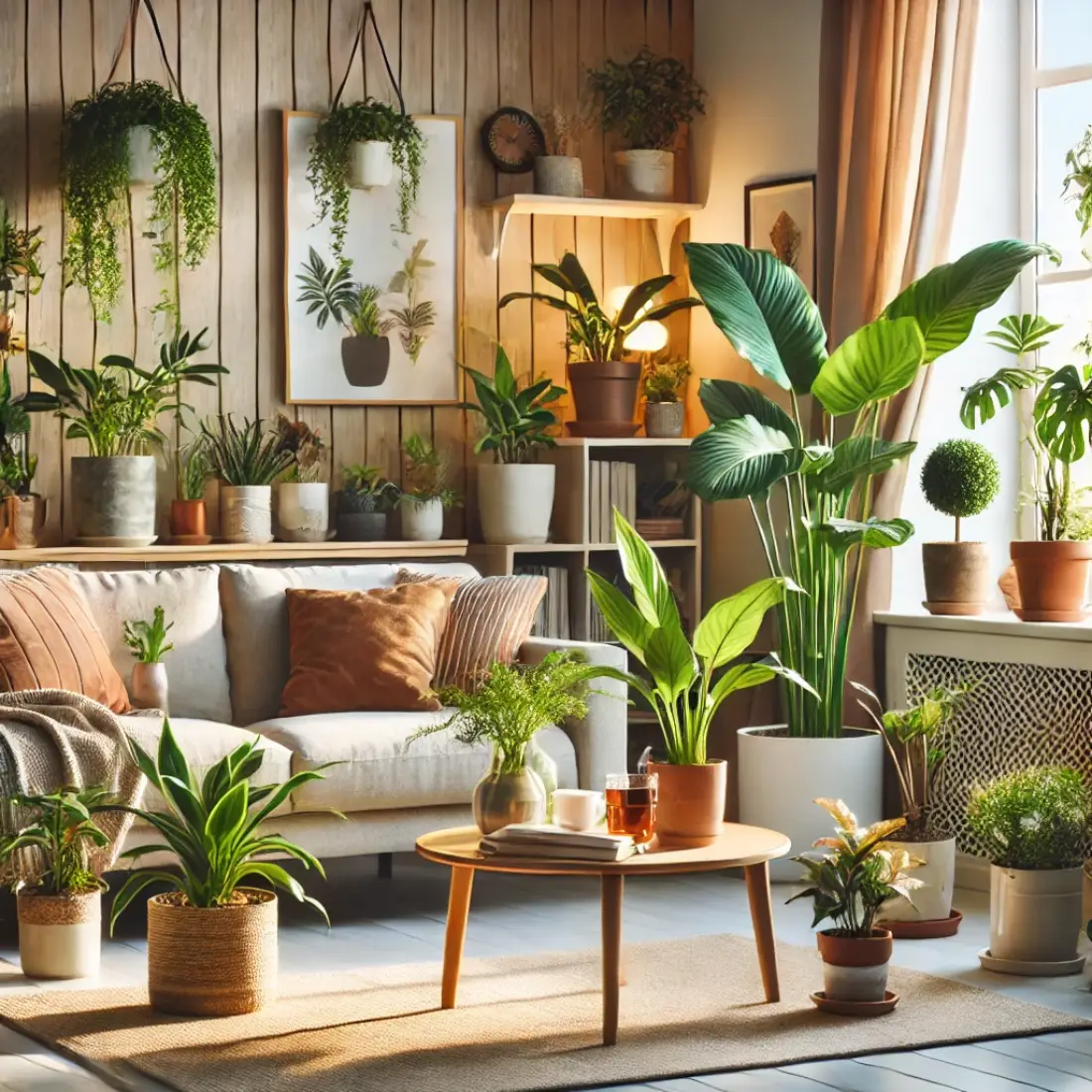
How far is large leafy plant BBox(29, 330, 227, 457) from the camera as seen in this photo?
5.47 m

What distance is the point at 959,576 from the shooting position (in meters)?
5.23

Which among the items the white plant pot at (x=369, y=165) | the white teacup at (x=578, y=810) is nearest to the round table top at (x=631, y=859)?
the white teacup at (x=578, y=810)

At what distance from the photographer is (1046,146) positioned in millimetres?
5492

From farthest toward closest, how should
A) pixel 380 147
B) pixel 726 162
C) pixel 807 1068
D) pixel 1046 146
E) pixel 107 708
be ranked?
1. pixel 726 162
2. pixel 380 147
3. pixel 1046 146
4. pixel 107 708
5. pixel 807 1068

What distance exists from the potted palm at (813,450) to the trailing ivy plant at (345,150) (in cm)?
124

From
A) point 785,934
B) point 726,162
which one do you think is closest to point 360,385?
point 726,162

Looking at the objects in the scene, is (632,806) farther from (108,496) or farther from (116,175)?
(116,175)

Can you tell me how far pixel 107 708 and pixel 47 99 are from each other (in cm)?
203

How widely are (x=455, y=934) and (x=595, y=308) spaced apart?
2.74m

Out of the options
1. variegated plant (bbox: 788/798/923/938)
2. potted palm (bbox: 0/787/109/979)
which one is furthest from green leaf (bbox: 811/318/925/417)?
potted palm (bbox: 0/787/109/979)

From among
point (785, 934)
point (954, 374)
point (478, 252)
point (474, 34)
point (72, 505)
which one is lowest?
point (785, 934)

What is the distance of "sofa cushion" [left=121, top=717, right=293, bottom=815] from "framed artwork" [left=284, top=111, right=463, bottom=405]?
60.0 inches

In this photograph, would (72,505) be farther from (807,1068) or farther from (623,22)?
(807,1068)

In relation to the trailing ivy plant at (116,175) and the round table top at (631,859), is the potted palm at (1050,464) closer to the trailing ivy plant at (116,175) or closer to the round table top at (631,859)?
the round table top at (631,859)
